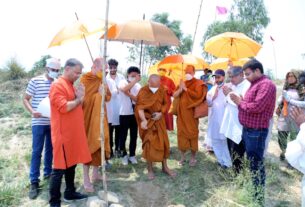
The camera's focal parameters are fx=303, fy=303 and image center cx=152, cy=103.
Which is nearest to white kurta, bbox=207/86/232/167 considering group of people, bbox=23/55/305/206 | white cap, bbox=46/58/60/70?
group of people, bbox=23/55/305/206

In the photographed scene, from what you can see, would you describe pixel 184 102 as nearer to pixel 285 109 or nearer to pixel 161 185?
pixel 161 185

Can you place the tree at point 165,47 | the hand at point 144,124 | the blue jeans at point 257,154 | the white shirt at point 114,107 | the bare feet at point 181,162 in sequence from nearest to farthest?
the blue jeans at point 257,154 < the hand at point 144,124 < the white shirt at point 114,107 < the bare feet at point 181,162 < the tree at point 165,47

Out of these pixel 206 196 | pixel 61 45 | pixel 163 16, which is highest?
pixel 163 16

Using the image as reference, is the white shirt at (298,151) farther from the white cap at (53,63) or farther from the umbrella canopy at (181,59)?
the white cap at (53,63)

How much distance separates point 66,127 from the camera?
3.63 metres

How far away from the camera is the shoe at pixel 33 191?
416cm

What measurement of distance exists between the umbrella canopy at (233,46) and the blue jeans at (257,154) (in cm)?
214

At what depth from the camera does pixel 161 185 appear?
15.3 feet

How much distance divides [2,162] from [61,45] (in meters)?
2.75

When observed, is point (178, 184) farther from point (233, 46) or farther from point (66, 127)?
point (233, 46)

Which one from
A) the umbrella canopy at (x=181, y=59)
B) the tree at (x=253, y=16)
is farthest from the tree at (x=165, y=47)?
the umbrella canopy at (x=181, y=59)

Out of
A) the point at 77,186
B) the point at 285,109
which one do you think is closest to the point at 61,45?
the point at 77,186

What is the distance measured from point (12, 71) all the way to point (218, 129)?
11080 millimetres

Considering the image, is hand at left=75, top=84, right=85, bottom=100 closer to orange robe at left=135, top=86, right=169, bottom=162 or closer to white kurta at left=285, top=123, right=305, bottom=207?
orange robe at left=135, top=86, right=169, bottom=162
